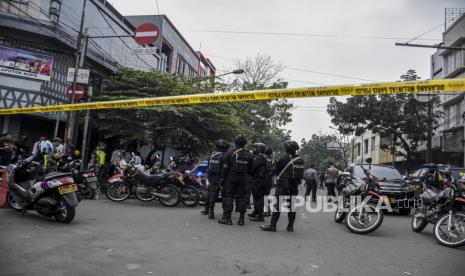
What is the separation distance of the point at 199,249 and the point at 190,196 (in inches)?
203

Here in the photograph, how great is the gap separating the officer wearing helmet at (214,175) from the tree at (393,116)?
59.5ft

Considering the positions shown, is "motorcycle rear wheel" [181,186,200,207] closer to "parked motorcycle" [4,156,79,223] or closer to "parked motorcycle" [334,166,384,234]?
"parked motorcycle" [4,156,79,223]

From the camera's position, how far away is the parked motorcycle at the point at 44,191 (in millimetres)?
6754

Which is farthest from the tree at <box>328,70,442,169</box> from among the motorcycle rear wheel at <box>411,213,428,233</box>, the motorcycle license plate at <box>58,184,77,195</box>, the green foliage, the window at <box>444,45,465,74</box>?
the motorcycle license plate at <box>58,184,77,195</box>

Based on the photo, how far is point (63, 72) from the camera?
16.2 metres

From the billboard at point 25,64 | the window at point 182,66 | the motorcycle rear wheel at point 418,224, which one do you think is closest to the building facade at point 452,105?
the motorcycle rear wheel at point 418,224

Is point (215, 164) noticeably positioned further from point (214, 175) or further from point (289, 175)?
point (289, 175)

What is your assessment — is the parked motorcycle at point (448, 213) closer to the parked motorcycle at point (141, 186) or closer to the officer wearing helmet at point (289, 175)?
the officer wearing helmet at point (289, 175)

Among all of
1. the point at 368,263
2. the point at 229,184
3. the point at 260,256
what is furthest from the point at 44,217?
the point at 368,263

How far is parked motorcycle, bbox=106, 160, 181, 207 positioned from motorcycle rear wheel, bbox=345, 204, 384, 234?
4.67 meters

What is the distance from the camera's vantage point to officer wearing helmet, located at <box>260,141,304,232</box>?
735 centimetres

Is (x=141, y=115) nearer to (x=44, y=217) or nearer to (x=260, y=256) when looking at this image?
(x=44, y=217)

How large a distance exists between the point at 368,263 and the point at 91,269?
3482mm

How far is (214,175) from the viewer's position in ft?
29.7
